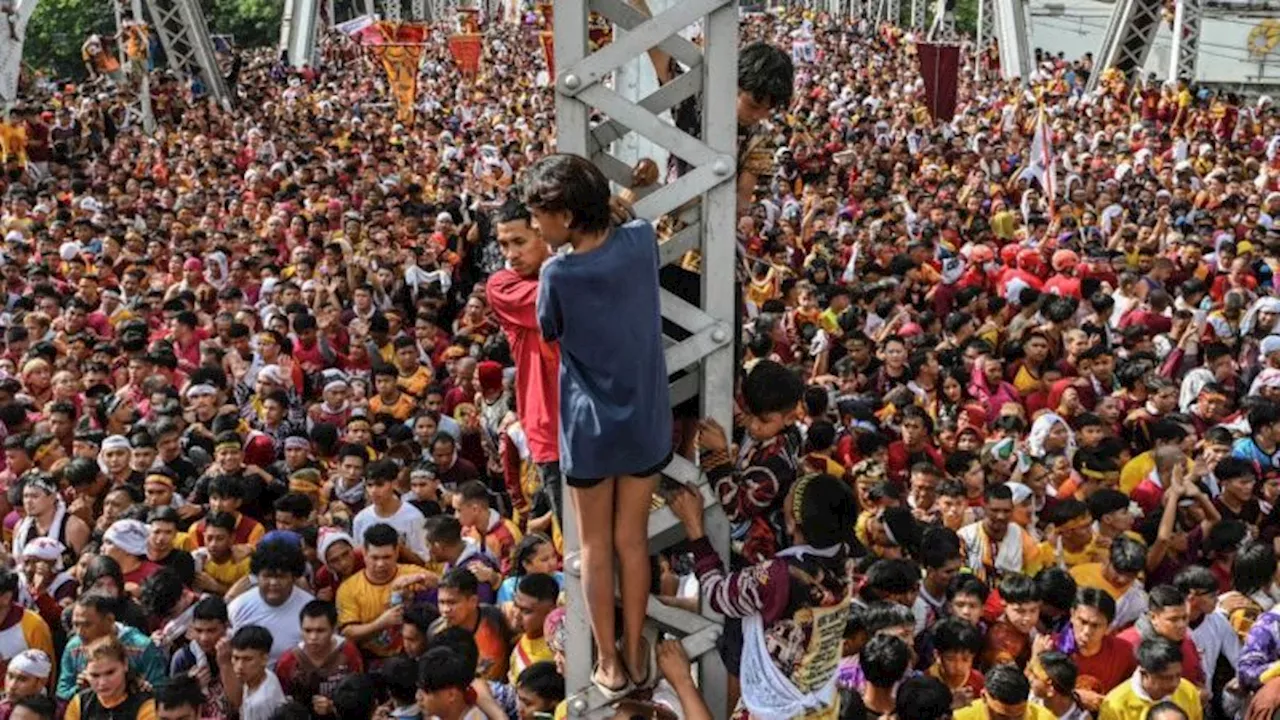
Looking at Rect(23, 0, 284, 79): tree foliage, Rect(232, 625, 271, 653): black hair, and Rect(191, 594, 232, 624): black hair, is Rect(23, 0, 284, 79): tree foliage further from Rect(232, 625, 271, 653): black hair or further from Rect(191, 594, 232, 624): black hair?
Rect(232, 625, 271, 653): black hair

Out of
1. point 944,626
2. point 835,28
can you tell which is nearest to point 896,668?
point 944,626

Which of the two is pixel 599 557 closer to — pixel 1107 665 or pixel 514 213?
pixel 514 213

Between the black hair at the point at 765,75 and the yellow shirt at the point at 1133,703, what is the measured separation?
112 inches

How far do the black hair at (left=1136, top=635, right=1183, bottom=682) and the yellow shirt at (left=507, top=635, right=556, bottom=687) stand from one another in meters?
2.20

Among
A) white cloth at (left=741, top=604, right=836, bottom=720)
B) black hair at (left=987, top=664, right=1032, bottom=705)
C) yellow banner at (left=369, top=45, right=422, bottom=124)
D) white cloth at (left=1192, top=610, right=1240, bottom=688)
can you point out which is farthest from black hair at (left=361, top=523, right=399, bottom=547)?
yellow banner at (left=369, top=45, right=422, bottom=124)

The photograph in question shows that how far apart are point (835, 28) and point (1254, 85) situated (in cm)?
1965

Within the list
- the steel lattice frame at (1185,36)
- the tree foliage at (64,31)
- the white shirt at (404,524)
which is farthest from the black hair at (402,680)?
the tree foliage at (64,31)

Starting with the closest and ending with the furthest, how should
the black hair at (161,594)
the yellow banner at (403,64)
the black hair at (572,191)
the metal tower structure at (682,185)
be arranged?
the black hair at (572,191) < the metal tower structure at (682,185) < the black hair at (161,594) < the yellow banner at (403,64)

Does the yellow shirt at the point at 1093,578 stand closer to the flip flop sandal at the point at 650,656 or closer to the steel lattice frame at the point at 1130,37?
the flip flop sandal at the point at 650,656

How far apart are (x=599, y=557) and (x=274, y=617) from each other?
3.02 meters

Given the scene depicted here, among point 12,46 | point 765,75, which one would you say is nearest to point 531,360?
point 765,75

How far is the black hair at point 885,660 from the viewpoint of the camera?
4977mm

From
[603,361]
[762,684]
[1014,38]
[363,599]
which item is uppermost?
[603,361]

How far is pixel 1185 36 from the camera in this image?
24.5 meters
